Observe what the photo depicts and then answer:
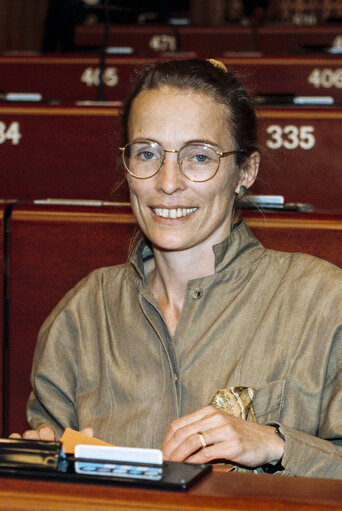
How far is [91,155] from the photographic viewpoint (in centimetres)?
209

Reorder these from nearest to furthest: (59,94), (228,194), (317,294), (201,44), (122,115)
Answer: (317,294), (228,194), (122,115), (59,94), (201,44)

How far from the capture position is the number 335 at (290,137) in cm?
196

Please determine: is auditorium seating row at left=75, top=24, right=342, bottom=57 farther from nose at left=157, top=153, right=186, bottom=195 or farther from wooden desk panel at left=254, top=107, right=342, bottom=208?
nose at left=157, top=153, right=186, bottom=195

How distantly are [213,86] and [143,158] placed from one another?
0.51 ft

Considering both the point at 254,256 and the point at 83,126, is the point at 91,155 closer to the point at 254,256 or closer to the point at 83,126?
the point at 83,126

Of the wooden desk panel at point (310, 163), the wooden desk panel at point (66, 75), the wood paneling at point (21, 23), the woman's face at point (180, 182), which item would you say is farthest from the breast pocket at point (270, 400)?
the wood paneling at point (21, 23)

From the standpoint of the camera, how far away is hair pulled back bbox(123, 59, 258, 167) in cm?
137

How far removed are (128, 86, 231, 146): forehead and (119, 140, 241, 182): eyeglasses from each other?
0.04ft

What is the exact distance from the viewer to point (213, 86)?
137 cm

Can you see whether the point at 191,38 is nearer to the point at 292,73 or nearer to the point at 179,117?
the point at 292,73

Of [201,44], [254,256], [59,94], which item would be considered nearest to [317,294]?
[254,256]

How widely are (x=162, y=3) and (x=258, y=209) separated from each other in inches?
174

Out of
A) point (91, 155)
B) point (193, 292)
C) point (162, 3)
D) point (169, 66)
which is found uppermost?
point (162, 3)

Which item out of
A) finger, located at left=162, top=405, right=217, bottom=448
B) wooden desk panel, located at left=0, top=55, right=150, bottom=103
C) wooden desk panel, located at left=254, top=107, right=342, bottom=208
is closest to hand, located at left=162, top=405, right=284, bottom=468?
finger, located at left=162, top=405, right=217, bottom=448
